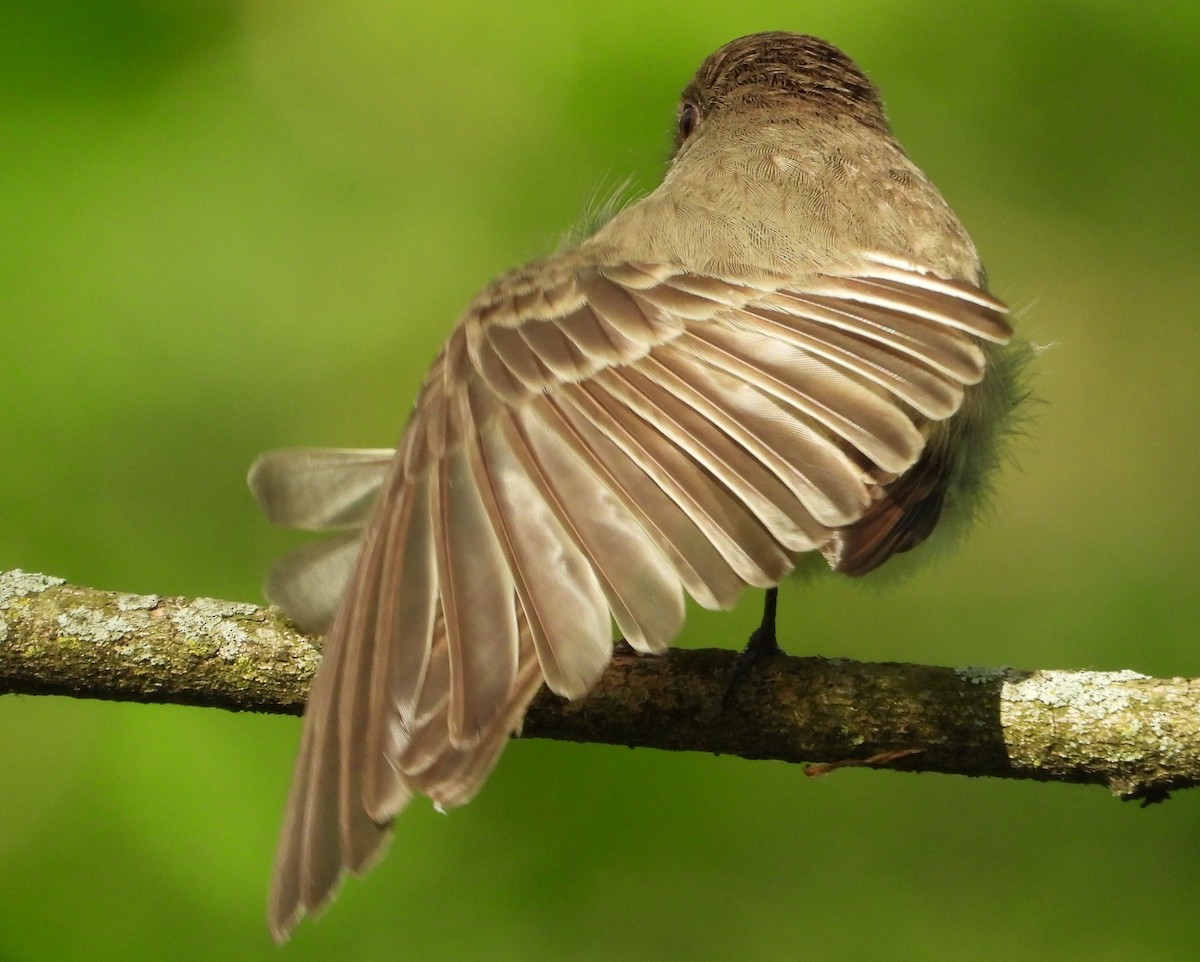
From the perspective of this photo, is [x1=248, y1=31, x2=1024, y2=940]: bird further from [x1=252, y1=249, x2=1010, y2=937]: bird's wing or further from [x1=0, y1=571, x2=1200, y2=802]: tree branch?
[x1=0, y1=571, x2=1200, y2=802]: tree branch

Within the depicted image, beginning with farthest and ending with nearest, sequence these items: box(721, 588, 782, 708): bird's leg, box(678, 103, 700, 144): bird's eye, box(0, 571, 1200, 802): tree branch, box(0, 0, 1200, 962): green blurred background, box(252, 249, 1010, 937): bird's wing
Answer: box(678, 103, 700, 144): bird's eye
box(0, 0, 1200, 962): green blurred background
box(721, 588, 782, 708): bird's leg
box(0, 571, 1200, 802): tree branch
box(252, 249, 1010, 937): bird's wing

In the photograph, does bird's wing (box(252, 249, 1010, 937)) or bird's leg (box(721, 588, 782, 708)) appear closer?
bird's wing (box(252, 249, 1010, 937))

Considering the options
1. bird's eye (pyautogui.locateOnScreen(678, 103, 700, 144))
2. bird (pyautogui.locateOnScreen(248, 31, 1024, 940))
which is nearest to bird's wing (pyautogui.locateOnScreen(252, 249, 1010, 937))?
bird (pyautogui.locateOnScreen(248, 31, 1024, 940))

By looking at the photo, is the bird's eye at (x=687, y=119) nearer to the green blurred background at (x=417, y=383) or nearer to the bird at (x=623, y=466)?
the green blurred background at (x=417, y=383)

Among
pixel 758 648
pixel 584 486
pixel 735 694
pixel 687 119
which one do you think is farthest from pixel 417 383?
pixel 584 486

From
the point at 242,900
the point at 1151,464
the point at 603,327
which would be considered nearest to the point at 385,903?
the point at 242,900

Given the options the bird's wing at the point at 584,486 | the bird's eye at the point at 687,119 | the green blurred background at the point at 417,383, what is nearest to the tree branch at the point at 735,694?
the bird's wing at the point at 584,486
